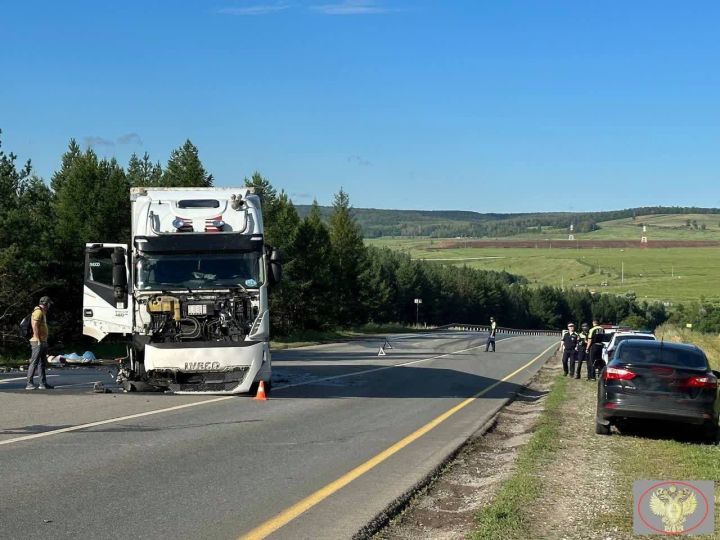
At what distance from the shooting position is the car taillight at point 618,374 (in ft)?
43.4

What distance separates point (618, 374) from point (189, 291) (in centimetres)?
748

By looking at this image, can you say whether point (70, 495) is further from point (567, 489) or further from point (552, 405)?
point (552, 405)

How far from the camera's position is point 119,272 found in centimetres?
1582

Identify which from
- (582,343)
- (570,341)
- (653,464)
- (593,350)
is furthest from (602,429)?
(570,341)

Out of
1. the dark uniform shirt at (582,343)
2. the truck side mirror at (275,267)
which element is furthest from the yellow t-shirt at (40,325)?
the dark uniform shirt at (582,343)

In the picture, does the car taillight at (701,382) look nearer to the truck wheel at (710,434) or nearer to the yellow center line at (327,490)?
the truck wheel at (710,434)

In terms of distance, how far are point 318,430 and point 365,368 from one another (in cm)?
1403

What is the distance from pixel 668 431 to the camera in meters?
14.6

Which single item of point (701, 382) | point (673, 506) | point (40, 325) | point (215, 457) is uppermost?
point (40, 325)

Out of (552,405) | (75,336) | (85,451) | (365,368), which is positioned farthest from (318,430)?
(75,336)

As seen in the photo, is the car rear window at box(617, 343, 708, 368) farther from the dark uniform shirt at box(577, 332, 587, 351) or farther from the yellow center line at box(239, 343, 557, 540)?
the dark uniform shirt at box(577, 332, 587, 351)

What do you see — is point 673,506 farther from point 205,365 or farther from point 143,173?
point 143,173

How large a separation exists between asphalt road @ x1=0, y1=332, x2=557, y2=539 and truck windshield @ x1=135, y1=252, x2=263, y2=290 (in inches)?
82.9

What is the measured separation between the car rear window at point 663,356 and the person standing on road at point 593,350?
1199cm
